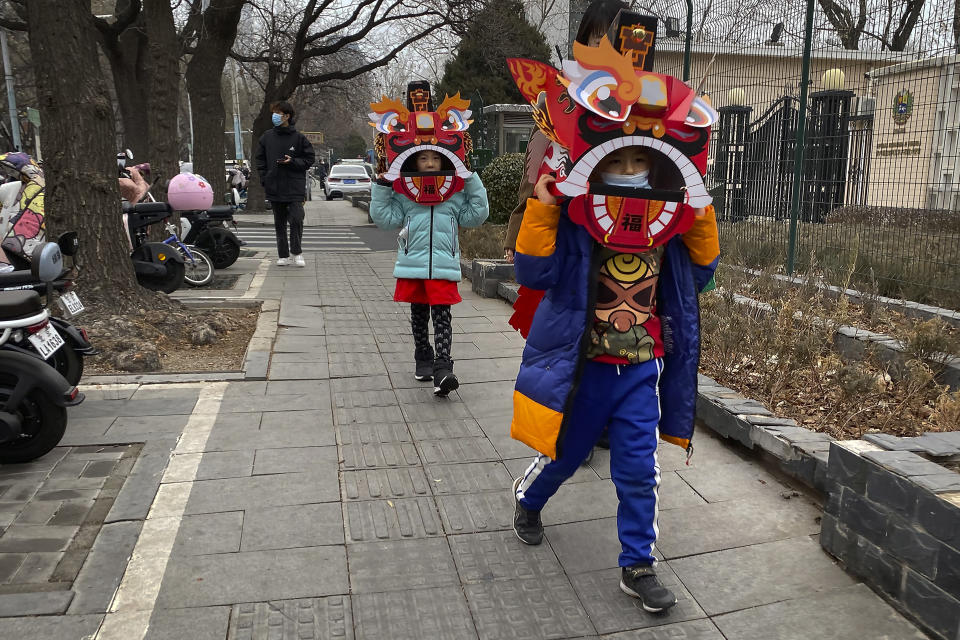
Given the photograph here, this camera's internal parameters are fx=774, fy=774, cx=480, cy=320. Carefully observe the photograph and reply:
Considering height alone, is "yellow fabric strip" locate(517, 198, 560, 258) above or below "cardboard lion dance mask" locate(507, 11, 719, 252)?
below

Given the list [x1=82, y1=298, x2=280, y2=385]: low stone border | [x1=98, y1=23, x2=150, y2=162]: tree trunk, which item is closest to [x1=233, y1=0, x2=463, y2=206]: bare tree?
[x1=98, y1=23, x2=150, y2=162]: tree trunk

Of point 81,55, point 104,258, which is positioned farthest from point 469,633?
point 81,55

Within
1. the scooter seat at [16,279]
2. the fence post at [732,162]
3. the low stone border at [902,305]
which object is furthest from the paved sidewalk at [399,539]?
the fence post at [732,162]

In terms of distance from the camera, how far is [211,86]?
16.8 metres

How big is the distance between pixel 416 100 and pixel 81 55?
10.9ft

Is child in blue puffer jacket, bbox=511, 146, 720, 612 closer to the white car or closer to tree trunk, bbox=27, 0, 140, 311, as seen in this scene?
tree trunk, bbox=27, 0, 140, 311

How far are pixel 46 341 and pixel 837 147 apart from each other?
22.6ft

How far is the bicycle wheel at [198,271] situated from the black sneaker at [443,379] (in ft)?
17.0

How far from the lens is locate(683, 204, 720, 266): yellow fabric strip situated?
2.89 metres

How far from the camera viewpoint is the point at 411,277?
5152 mm

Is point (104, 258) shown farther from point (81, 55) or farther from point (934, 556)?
point (934, 556)

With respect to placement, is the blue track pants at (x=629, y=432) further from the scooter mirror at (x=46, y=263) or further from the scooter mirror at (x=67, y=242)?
the scooter mirror at (x=67, y=242)

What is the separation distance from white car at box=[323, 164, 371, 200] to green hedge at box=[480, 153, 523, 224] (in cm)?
2235

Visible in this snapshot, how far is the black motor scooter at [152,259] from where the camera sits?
807cm
